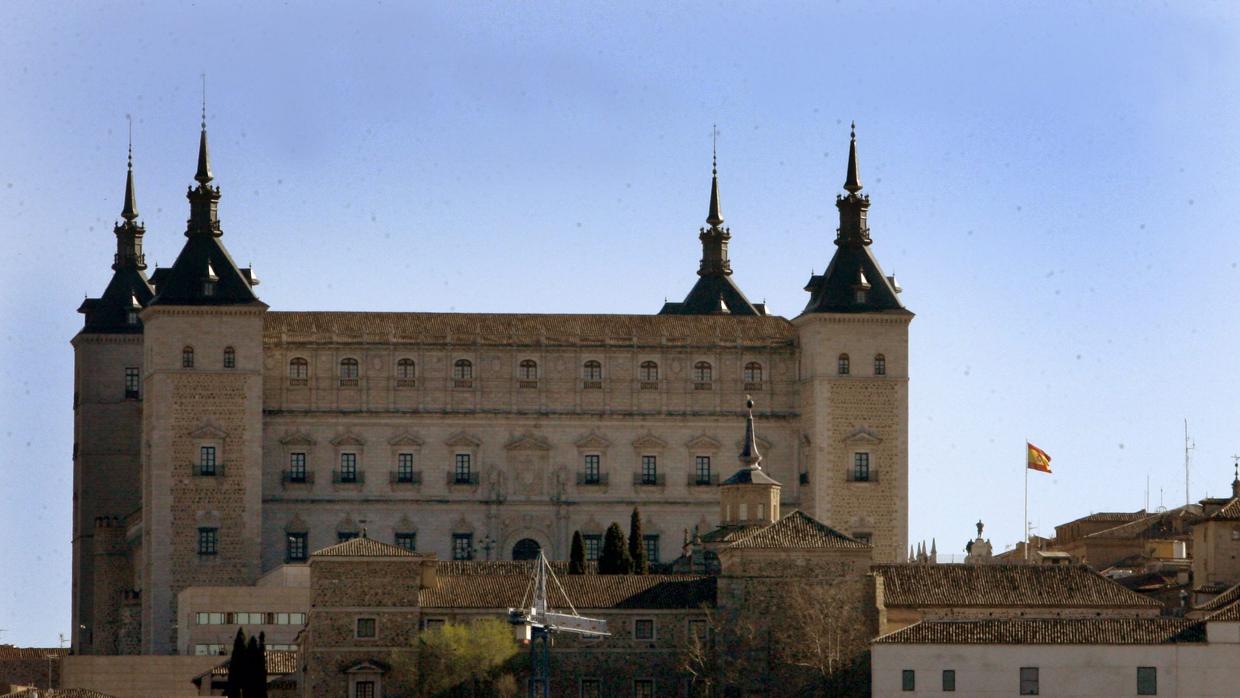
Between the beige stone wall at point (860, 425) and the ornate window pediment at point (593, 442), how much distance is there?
7361 millimetres

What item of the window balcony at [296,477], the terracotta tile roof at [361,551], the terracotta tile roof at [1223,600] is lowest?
the terracotta tile roof at [1223,600]

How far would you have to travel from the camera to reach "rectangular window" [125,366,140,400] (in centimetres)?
12862

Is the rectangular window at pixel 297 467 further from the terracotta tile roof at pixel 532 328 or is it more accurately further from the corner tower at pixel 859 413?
the corner tower at pixel 859 413

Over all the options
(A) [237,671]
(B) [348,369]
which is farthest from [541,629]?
(B) [348,369]

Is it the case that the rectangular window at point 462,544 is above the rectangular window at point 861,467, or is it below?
below

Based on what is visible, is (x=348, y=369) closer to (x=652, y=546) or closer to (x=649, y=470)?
(x=649, y=470)

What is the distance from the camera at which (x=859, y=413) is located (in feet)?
393

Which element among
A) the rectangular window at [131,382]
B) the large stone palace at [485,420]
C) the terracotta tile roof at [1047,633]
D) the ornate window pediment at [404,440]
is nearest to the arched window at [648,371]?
the large stone palace at [485,420]

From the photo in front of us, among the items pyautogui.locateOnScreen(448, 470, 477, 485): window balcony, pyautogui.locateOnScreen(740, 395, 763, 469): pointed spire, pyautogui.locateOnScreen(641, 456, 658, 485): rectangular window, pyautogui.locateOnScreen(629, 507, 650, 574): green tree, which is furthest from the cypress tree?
pyautogui.locateOnScreen(641, 456, 658, 485): rectangular window

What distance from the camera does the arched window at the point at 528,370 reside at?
122 metres

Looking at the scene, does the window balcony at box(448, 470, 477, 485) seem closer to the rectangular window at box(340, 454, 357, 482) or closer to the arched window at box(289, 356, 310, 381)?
the rectangular window at box(340, 454, 357, 482)

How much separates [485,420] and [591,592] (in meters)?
23.5

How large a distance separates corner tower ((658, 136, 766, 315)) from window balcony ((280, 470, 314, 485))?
21191mm

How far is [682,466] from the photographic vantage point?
122 meters
